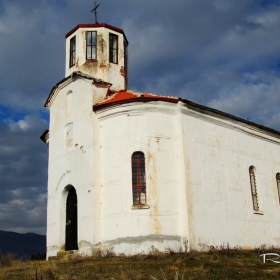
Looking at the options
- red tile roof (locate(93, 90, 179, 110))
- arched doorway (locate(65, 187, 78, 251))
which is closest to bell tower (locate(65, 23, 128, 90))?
red tile roof (locate(93, 90, 179, 110))

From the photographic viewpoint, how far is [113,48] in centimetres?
2188

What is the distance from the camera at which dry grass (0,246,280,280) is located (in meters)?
11.4

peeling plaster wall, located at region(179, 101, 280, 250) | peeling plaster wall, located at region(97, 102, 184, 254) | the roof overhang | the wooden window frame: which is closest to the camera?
peeling plaster wall, located at region(97, 102, 184, 254)

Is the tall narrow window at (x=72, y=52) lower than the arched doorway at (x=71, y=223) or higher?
higher

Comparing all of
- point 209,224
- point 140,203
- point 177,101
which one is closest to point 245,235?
point 209,224

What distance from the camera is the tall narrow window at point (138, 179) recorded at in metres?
16.9

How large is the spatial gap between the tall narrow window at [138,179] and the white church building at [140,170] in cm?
4

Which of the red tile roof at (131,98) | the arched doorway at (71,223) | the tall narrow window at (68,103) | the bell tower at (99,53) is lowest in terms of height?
the arched doorway at (71,223)

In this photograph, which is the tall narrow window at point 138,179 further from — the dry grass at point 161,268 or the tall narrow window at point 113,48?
the tall narrow window at point 113,48

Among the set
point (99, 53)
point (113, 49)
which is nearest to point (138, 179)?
point (99, 53)

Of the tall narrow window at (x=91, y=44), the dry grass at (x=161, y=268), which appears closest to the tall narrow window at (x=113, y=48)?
the tall narrow window at (x=91, y=44)

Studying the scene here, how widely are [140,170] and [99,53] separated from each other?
7.10 metres

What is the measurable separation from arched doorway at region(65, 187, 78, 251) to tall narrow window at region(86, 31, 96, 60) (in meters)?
6.78

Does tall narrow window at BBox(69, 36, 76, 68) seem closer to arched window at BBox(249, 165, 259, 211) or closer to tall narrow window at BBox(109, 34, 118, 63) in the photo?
tall narrow window at BBox(109, 34, 118, 63)
